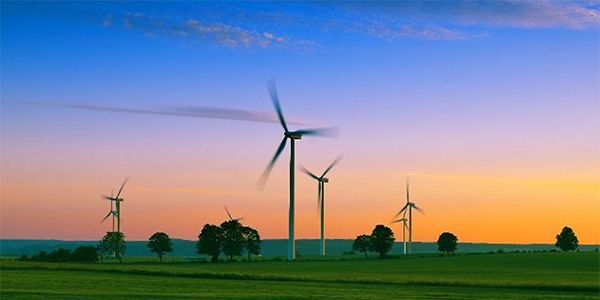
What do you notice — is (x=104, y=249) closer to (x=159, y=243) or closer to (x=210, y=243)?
(x=159, y=243)

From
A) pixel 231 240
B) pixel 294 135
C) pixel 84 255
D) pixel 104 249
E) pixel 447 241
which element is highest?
pixel 294 135

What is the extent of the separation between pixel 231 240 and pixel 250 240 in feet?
17.2

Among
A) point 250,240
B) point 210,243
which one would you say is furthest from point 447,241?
point 210,243

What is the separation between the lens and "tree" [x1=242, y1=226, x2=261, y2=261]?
168750mm

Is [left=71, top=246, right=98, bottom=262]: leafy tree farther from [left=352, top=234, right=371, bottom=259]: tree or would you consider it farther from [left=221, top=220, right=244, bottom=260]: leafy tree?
[left=352, top=234, right=371, bottom=259]: tree

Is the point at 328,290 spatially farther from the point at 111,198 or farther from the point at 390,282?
the point at 111,198

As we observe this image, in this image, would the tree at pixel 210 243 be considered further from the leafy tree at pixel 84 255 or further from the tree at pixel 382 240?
the tree at pixel 382 240

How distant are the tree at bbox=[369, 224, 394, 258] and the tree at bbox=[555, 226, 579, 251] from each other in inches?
1579

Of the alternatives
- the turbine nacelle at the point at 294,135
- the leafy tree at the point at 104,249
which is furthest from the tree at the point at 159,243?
the turbine nacelle at the point at 294,135

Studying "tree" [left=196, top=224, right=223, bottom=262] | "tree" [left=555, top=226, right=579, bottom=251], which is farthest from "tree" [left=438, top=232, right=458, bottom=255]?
"tree" [left=196, top=224, right=223, bottom=262]

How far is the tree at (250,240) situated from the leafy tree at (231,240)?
1339mm

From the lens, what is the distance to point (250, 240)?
169375 millimetres

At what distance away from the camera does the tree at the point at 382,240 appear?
172750 millimetres

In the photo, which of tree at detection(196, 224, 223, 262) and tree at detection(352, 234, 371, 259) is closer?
tree at detection(196, 224, 223, 262)
